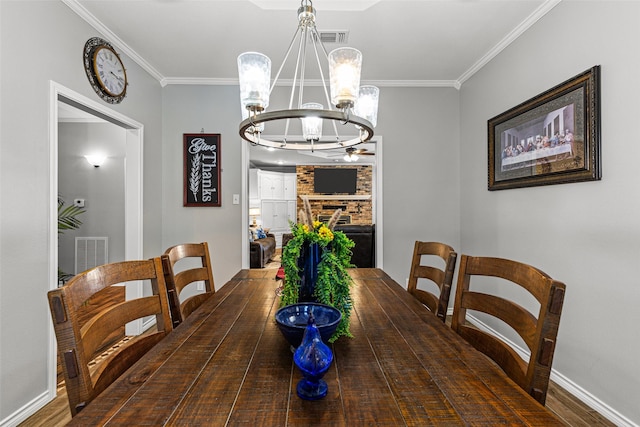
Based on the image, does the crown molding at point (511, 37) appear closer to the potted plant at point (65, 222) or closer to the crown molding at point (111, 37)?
the crown molding at point (111, 37)

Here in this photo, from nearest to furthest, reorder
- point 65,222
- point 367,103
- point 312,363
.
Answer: point 312,363
point 367,103
point 65,222

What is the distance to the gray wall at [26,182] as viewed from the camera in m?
1.65

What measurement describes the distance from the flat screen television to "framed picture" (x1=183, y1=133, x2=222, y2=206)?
19.0 ft

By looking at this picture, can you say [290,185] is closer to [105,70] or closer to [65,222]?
[65,222]

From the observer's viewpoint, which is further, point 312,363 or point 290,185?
point 290,185

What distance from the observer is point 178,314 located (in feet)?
4.78

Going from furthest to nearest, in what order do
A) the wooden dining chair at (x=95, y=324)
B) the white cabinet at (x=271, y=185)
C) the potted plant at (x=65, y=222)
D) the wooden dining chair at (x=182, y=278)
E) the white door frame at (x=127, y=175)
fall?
1. the white cabinet at (x=271, y=185)
2. the potted plant at (x=65, y=222)
3. the white door frame at (x=127, y=175)
4. the wooden dining chair at (x=182, y=278)
5. the wooden dining chair at (x=95, y=324)

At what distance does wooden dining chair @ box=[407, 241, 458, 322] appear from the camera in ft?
4.91

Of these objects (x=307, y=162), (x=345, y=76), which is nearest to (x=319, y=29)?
(x=345, y=76)

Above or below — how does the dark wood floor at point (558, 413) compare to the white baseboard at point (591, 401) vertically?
below

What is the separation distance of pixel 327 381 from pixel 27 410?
2047mm

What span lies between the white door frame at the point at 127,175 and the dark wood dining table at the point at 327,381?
140 centimetres

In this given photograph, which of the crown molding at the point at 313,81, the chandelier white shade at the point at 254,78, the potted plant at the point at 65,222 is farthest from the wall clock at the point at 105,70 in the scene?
the chandelier white shade at the point at 254,78

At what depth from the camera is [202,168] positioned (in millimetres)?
3271
